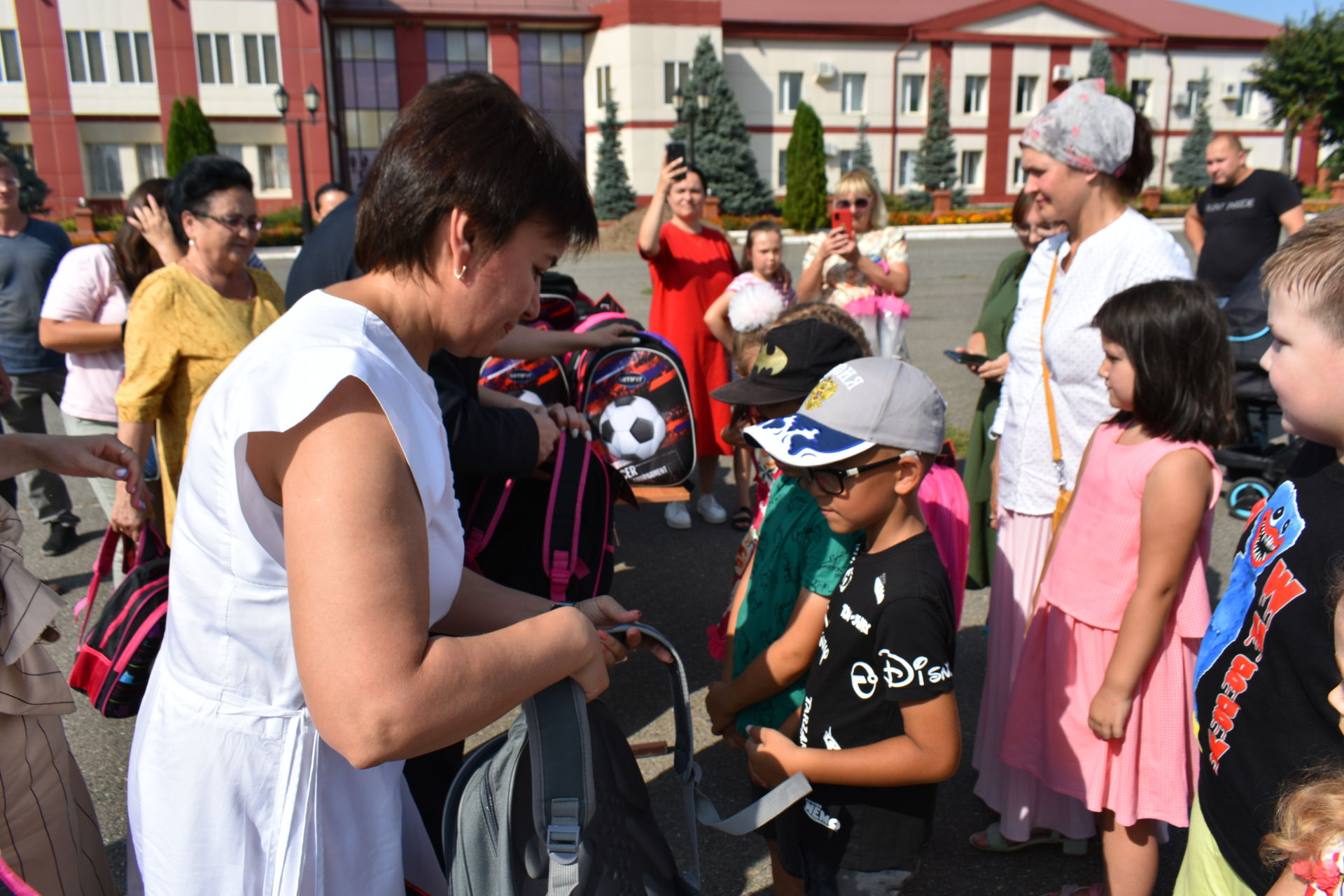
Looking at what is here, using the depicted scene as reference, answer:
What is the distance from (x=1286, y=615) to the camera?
1451 mm

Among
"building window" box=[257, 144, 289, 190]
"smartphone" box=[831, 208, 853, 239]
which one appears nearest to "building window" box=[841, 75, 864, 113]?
"building window" box=[257, 144, 289, 190]

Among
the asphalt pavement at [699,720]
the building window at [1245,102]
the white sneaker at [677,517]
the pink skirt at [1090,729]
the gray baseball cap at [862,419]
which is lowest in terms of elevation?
the asphalt pavement at [699,720]

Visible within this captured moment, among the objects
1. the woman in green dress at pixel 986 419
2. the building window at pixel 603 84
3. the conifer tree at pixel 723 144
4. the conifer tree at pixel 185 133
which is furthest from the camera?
the building window at pixel 603 84

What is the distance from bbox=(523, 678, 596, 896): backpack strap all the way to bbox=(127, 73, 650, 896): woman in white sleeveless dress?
52 mm

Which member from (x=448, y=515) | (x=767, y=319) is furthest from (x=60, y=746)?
(x=767, y=319)

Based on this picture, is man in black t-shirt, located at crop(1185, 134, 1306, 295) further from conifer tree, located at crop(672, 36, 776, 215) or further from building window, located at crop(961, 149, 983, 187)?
building window, located at crop(961, 149, 983, 187)

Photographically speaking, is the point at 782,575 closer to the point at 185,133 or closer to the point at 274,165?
the point at 185,133

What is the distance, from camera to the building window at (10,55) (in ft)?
110

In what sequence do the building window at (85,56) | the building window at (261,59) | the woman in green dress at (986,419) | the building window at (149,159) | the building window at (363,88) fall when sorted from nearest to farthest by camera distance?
the woman in green dress at (986,419)
the building window at (85,56)
the building window at (261,59)
the building window at (149,159)
the building window at (363,88)

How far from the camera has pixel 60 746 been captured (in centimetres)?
182

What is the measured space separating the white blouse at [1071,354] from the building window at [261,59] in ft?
129

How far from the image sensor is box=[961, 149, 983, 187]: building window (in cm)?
4262

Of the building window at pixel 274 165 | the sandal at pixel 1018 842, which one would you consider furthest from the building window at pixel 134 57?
the sandal at pixel 1018 842

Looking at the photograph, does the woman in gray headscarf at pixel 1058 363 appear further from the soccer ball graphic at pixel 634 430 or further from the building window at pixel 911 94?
the building window at pixel 911 94
